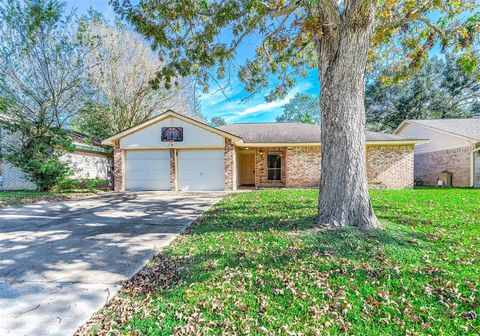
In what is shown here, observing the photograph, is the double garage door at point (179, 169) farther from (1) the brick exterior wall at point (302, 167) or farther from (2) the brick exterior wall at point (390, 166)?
(2) the brick exterior wall at point (390, 166)

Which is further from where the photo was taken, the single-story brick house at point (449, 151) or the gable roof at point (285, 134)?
the single-story brick house at point (449, 151)

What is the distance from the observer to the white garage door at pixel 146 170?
1373 cm

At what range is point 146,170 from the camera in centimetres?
1384

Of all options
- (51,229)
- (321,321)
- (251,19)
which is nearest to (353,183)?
(321,321)

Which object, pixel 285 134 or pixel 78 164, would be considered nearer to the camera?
pixel 285 134

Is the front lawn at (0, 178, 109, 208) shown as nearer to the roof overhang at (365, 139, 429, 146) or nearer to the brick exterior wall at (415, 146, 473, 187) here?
the roof overhang at (365, 139, 429, 146)

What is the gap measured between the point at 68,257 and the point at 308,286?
387cm

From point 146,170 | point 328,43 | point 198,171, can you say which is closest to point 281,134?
point 198,171

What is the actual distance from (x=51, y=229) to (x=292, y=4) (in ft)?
25.9

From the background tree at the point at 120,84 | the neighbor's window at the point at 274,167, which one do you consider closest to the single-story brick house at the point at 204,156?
the neighbor's window at the point at 274,167

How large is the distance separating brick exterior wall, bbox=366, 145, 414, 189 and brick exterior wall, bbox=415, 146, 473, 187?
140 inches

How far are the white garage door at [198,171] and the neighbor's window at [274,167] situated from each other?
11.5 feet

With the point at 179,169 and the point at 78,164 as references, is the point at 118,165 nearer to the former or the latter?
the point at 179,169

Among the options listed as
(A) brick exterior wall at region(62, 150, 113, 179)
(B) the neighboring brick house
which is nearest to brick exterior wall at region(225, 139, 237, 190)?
(B) the neighboring brick house
